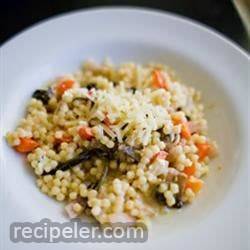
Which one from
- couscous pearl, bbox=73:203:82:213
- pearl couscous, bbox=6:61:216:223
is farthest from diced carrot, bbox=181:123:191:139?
couscous pearl, bbox=73:203:82:213

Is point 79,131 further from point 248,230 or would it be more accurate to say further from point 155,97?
point 248,230

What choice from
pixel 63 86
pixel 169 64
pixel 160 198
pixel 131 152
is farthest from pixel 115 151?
pixel 169 64

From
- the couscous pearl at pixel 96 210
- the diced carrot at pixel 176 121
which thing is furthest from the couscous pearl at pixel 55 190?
the diced carrot at pixel 176 121

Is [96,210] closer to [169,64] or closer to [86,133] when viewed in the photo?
[86,133]

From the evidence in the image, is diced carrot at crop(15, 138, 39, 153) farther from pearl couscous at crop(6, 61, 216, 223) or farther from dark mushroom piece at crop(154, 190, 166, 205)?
dark mushroom piece at crop(154, 190, 166, 205)

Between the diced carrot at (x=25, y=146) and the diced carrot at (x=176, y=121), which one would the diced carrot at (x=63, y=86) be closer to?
the diced carrot at (x=25, y=146)

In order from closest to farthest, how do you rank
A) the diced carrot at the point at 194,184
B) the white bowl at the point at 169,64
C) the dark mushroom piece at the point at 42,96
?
the white bowl at the point at 169,64 < the diced carrot at the point at 194,184 < the dark mushroom piece at the point at 42,96
